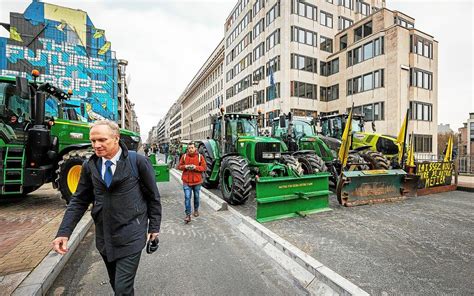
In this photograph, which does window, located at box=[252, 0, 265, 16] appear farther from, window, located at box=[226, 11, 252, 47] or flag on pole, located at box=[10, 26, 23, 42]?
flag on pole, located at box=[10, 26, 23, 42]

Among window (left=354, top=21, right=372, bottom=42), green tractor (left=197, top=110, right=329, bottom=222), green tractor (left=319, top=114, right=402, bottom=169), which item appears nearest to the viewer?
green tractor (left=197, top=110, right=329, bottom=222)

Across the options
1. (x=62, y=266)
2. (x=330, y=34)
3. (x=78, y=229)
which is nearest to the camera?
(x=62, y=266)

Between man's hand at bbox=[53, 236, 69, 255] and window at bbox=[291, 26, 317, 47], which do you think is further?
window at bbox=[291, 26, 317, 47]

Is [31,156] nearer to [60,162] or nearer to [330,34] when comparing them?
[60,162]

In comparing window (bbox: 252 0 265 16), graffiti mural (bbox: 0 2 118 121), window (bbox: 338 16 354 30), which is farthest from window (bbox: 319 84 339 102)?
graffiti mural (bbox: 0 2 118 121)

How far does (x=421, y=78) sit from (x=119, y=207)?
28581 millimetres

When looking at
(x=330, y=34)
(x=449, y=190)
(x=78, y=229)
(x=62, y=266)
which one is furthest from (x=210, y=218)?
(x=330, y=34)

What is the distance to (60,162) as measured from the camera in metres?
6.31

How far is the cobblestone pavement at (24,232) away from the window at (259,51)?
2934 cm

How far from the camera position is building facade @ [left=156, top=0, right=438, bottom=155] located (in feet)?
73.6

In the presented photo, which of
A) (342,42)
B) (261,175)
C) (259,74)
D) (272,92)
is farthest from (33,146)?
(342,42)

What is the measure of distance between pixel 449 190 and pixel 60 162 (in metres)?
12.8

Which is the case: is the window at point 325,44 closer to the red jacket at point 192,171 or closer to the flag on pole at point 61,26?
the red jacket at point 192,171

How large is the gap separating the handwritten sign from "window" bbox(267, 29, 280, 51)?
2329cm
